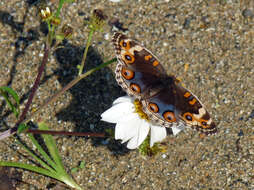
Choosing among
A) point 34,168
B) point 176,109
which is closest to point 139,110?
point 176,109

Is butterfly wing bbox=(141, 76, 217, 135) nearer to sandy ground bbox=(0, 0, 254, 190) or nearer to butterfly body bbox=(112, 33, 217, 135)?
butterfly body bbox=(112, 33, 217, 135)

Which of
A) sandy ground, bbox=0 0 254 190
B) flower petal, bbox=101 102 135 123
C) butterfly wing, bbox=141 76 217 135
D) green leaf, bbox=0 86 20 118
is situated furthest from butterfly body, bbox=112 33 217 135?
green leaf, bbox=0 86 20 118

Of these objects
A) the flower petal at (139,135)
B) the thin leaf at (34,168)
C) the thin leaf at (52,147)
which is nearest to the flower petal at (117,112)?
the flower petal at (139,135)

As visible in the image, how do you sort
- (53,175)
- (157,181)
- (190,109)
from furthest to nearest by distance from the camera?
(157,181) → (53,175) → (190,109)

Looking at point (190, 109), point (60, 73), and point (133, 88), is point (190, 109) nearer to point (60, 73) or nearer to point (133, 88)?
point (133, 88)

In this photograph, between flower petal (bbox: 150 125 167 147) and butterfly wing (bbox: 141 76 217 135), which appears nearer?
butterfly wing (bbox: 141 76 217 135)

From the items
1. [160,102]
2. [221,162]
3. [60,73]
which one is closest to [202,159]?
[221,162]

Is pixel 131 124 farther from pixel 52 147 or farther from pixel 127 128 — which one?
pixel 52 147
